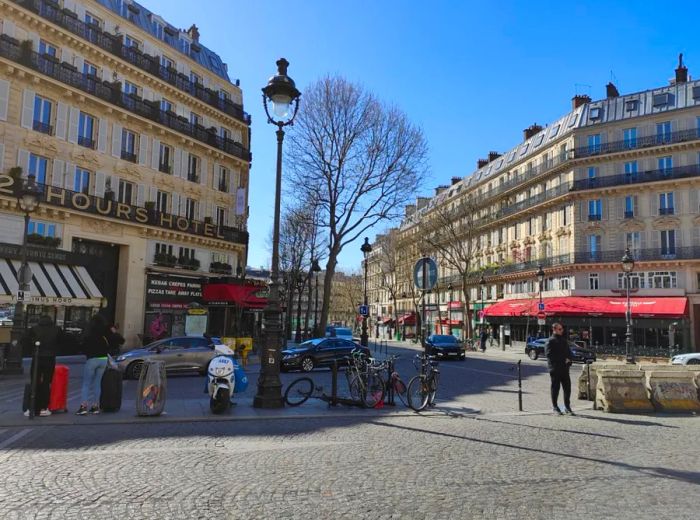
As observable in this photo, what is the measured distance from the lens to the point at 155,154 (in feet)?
99.0

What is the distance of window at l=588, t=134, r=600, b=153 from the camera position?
42.9 meters

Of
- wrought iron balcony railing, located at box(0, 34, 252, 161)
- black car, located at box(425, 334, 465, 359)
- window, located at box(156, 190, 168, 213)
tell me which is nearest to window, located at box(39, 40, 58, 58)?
wrought iron balcony railing, located at box(0, 34, 252, 161)

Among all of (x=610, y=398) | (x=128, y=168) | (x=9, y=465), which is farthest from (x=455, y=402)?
(x=128, y=168)

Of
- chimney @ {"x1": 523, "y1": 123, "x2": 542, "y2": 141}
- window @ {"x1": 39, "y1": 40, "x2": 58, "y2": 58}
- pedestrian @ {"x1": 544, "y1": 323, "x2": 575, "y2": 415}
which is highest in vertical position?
chimney @ {"x1": 523, "y1": 123, "x2": 542, "y2": 141}

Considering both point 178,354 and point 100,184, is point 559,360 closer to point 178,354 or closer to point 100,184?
point 178,354

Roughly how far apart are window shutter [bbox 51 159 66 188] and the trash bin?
18.3 m

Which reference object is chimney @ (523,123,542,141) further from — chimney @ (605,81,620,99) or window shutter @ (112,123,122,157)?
window shutter @ (112,123,122,157)

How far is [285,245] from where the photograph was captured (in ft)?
157

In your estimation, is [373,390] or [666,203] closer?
[373,390]

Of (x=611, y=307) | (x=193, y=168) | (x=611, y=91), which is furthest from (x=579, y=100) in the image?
(x=193, y=168)

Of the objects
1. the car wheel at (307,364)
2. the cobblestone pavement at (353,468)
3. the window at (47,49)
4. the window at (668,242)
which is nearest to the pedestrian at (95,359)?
the cobblestone pavement at (353,468)

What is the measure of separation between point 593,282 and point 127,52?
36043 mm

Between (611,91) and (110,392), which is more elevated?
(611,91)

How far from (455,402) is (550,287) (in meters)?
36.1
